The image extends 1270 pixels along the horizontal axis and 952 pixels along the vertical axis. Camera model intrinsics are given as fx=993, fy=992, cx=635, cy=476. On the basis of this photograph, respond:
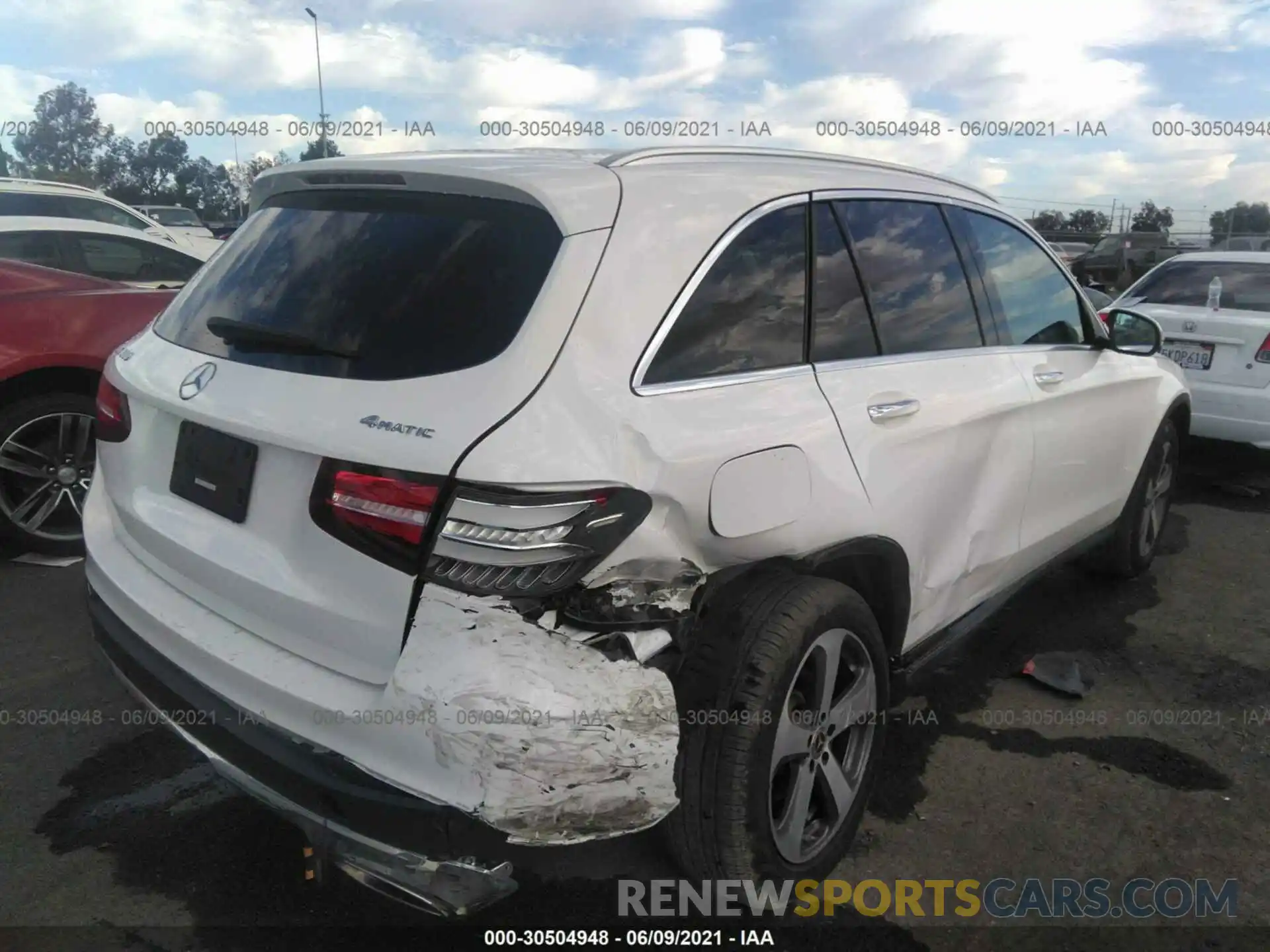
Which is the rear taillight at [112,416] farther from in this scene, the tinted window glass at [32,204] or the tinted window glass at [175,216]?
the tinted window glass at [175,216]

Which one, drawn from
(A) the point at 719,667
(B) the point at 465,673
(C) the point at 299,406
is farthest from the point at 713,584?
(C) the point at 299,406

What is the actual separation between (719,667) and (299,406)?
1.05 metres

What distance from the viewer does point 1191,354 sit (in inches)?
258

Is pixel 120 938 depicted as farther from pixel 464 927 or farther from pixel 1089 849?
pixel 1089 849

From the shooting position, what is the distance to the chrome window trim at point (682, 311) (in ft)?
6.98

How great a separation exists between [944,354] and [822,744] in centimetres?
131

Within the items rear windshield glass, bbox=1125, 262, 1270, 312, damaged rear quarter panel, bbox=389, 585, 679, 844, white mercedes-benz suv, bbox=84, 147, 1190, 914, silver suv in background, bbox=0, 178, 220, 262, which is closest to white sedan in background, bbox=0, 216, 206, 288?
silver suv in background, bbox=0, 178, 220, 262

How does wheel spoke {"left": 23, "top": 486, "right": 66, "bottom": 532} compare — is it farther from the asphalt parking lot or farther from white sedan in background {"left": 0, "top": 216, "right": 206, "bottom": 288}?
white sedan in background {"left": 0, "top": 216, "right": 206, "bottom": 288}

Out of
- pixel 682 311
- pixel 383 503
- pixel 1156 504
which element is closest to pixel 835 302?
pixel 682 311

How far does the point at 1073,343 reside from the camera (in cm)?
395

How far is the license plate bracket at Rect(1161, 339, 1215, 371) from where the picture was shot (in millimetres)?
6461

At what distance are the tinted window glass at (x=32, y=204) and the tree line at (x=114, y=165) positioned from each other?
4156cm

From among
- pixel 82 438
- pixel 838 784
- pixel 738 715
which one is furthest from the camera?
pixel 82 438

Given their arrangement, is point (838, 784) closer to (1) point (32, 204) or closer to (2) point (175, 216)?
(1) point (32, 204)
